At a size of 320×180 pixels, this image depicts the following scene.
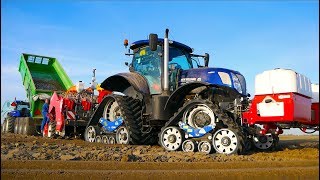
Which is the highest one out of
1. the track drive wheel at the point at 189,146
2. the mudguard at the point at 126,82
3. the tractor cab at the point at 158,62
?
the tractor cab at the point at 158,62

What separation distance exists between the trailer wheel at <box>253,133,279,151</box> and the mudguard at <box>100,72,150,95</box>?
2933 millimetres

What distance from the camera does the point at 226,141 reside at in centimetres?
758

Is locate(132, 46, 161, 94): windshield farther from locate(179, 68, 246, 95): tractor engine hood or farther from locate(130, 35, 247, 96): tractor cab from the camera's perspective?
locate(179, 68, 246, 95): tractor engine hood

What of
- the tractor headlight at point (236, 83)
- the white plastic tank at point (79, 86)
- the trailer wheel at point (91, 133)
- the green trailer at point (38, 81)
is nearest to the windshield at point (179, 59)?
the tractor headlight at point (236, 83)

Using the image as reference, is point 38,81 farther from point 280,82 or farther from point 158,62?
point 280,82

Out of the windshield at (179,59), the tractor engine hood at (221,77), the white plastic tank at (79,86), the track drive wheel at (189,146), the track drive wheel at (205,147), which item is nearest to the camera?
the track drive wheel at (205,147)

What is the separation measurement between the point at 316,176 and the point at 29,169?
3.81 metres

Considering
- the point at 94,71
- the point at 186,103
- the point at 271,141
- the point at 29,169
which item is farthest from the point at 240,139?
the point at 94,71

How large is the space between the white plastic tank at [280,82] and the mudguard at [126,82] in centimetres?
331

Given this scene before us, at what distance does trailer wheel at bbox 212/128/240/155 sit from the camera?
→ 24.4ft

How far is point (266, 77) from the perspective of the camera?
7027mm

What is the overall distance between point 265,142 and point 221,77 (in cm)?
221

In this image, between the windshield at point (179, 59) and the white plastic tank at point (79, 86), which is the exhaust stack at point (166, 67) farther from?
the white plastic tank at point (79, 86)

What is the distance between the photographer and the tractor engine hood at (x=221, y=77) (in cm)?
828
